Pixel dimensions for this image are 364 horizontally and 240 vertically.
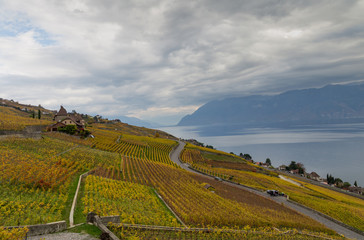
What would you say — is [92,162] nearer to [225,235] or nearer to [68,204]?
[68,204]

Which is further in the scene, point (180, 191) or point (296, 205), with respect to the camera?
point (296, 205)

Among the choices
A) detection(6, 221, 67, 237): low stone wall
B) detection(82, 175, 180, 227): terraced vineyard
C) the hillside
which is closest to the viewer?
detection(6, 221, 67, 237): low stone wall

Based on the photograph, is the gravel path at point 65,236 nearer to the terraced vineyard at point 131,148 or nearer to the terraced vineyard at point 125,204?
the terraced vineyard at point 125,204

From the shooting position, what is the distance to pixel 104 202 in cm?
2030

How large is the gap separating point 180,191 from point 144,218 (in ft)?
49.3

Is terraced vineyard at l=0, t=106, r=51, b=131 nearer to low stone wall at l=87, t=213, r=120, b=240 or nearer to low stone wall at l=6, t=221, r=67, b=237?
low stone wall at l=6, t=221, r=67, b=237

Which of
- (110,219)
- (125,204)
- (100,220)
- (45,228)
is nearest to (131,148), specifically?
(125,204)

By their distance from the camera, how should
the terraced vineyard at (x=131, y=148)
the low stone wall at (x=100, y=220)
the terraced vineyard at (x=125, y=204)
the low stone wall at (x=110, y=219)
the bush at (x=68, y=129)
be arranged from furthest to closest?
the bush at (x=68, y=129), the terraced vineyard at (x=131, y=148), the terraced vineyard at (x=125, y=204), the low stone wall at (x=110, y=219), the low stone wall at (x=100, y=220)

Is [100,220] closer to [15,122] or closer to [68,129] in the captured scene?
[15,122]

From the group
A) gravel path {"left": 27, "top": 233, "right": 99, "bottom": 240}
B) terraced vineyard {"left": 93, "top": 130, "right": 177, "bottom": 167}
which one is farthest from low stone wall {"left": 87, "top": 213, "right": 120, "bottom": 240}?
terraced vineyard {"left": 93, "top": 130, "right": 177, "bottom": 167}

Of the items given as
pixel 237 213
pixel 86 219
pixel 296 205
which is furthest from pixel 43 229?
pixel 296 205

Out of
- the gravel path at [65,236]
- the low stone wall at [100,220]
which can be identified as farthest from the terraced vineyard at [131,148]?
the gravel path at [65,236]

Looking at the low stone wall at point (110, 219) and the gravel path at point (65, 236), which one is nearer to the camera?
the gravel path at point (65, 236)

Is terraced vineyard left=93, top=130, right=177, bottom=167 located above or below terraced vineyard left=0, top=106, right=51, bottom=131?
below
